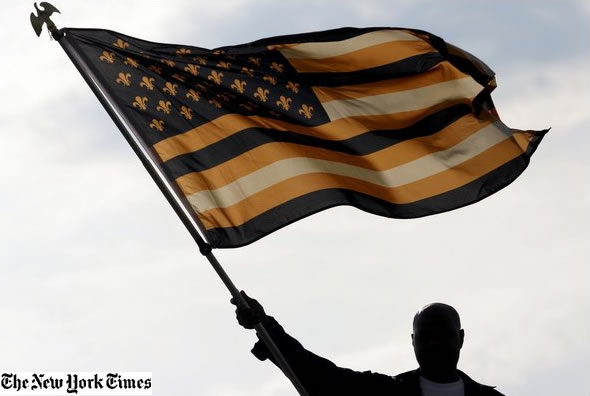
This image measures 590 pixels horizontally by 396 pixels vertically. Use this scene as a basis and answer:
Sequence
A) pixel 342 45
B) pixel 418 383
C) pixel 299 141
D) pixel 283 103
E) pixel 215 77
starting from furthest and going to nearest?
1. pixel 342 45
2. pixel 283 103
3. pixel 299 141
4. pixel 215 77
5. pixel 418 383

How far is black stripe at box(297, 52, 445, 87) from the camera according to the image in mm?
17547

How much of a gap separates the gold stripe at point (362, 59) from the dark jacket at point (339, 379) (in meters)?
4.23

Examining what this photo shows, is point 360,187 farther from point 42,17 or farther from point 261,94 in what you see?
point 42,17

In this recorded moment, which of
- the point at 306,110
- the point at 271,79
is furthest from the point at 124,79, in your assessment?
the point at 306,110

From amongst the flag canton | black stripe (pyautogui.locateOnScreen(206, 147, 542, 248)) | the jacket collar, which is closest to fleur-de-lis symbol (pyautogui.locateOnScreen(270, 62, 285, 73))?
the flag canton

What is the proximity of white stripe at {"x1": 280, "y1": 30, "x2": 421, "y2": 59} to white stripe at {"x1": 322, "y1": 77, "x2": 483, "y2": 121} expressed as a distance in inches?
23.1

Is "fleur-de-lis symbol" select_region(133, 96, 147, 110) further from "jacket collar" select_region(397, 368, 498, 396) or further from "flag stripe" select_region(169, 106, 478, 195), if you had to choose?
"jacket collar" select_region(397, 368, 498, 396)

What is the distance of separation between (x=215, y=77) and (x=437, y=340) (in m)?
4.77

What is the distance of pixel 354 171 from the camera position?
17.1m

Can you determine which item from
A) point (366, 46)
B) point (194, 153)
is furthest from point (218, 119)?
point (366, 46)

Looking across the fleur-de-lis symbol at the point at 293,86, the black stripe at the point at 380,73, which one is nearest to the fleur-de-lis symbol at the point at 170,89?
the fleur-de-lis symbol at the point at 293,86

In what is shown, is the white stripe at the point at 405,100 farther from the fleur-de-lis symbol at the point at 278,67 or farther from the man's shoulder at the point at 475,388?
the man's shoulder at the point at 475,388

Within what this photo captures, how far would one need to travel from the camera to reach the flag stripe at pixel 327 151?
16266mm

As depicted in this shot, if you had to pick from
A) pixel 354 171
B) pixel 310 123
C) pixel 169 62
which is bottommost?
pixel 354 171
